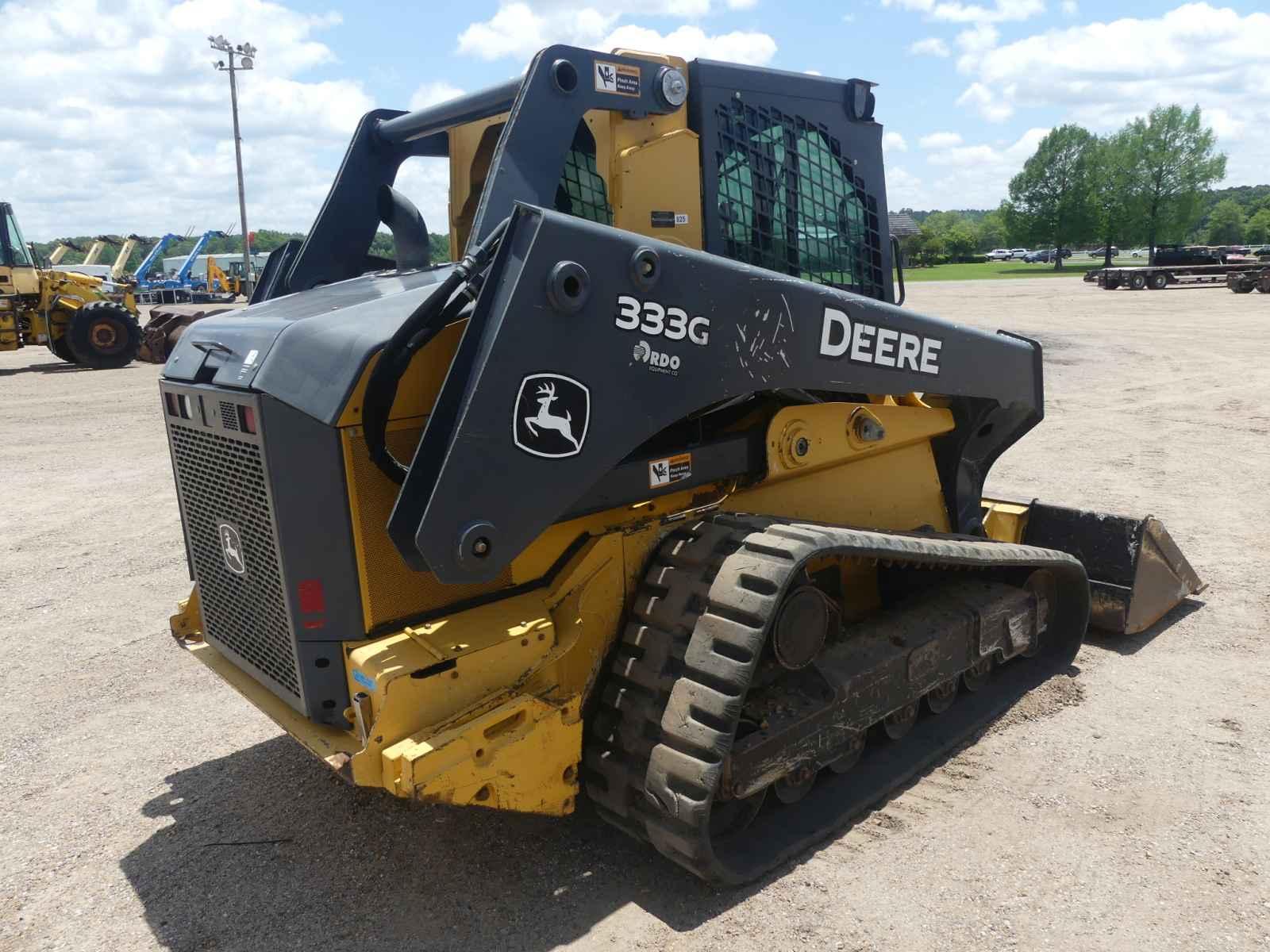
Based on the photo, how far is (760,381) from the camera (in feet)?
11.1

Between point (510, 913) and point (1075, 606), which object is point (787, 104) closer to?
point (1075, 606)

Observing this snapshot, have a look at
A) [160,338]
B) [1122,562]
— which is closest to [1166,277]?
[160,338]

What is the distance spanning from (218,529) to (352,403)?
39.1 inches

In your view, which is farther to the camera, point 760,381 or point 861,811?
point 861,811

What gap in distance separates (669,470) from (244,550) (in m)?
1.49

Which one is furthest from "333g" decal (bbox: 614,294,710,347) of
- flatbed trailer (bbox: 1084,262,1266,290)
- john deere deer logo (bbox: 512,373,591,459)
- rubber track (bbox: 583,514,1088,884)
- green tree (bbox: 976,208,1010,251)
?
green tree (bbox: 976,208,1010,251)

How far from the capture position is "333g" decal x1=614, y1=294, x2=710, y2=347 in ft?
9.75

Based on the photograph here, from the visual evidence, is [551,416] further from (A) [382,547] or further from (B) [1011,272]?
(B) [1011,272]

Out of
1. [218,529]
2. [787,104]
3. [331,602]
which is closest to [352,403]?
[331,602]

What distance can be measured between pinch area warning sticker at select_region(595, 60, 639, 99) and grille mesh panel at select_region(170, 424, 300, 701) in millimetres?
1777

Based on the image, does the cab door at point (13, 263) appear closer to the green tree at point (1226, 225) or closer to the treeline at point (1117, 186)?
the treeline at point (1117, 186)

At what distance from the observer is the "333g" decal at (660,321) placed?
9.75ft

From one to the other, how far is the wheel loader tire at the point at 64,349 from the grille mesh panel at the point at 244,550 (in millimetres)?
19179

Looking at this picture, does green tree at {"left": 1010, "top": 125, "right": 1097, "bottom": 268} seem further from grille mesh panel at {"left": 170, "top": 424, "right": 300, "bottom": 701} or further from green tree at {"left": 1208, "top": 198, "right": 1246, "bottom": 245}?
grille mesh panel at {"left": 170, "top": 424, "right": 300, "bottom": 701}
